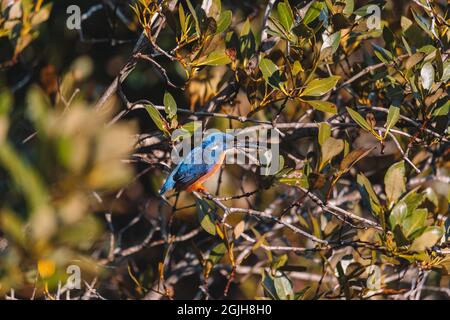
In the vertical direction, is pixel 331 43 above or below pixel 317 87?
above

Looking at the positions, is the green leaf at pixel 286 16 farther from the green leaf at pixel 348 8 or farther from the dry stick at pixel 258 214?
the dry stick at pixel 258 214

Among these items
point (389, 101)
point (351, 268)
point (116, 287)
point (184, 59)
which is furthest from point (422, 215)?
point (116, 287)

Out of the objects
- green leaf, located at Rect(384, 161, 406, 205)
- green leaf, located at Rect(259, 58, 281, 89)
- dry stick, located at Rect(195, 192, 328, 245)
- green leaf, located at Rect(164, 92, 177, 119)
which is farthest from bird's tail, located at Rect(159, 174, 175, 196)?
green leaf, located at Rect(384, 161, 406, 205)

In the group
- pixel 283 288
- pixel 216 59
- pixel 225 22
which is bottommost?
pixel 283 288

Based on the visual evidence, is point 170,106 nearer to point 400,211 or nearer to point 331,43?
point 331,43

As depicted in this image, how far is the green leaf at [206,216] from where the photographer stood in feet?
9.12

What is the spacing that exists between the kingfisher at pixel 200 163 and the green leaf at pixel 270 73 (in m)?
0.57

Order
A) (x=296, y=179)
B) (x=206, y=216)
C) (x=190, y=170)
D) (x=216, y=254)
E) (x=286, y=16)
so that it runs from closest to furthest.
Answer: (x=286, y=16)
(x=296, y=179)
(x=206, y=216)
(x=216, y=254)
(x=190, y=170)

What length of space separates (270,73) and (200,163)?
0.97 meters

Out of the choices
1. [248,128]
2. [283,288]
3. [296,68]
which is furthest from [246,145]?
[283,288]

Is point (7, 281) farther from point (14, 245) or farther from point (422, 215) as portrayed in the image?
point (422, 215)

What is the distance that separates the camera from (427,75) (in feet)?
8.51

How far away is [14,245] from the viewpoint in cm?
140

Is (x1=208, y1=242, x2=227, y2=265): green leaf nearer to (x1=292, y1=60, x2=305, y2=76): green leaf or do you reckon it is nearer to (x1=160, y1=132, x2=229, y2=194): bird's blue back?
(x1=160, y1=132, x2=229, y2=194): bird's blue back
